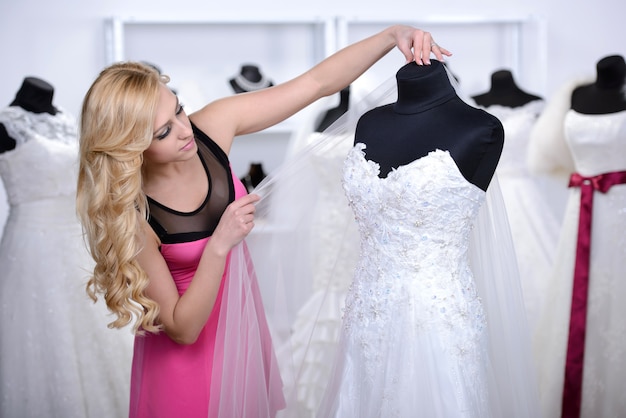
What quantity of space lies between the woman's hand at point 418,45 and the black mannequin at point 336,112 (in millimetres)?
1734

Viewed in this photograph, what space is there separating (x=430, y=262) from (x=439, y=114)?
12.7 inches

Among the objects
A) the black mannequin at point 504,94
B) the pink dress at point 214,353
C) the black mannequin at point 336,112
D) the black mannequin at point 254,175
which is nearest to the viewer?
the pink dress at point 214,353

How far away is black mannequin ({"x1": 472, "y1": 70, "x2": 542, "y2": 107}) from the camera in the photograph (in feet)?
12.5

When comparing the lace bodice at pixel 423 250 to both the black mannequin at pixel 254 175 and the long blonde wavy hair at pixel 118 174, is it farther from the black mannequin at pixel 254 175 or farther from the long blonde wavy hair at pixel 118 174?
the black mannequin at pixel 254 175

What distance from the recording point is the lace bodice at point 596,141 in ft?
9.29

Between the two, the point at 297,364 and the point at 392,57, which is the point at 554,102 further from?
the point at 297,364

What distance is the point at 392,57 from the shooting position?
4.41 metres

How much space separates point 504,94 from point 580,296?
1.32 metres

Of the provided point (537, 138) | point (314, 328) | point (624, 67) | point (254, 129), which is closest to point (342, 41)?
point (537, 138)

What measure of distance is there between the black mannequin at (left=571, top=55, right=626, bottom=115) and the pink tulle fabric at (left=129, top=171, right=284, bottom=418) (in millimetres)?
1663

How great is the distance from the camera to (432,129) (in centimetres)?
164

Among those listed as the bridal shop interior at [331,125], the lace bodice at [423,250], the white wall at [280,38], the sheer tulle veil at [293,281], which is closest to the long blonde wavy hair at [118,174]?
the sheer tulle veil at [293,281]

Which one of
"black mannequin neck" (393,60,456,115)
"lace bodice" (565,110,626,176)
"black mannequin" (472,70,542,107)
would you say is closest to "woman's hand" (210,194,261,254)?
"black mannequin neck" (393,60,456,115)

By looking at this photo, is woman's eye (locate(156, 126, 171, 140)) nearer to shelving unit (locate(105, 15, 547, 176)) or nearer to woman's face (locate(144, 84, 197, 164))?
woman's face (locate(144, 84, 197, 164))
